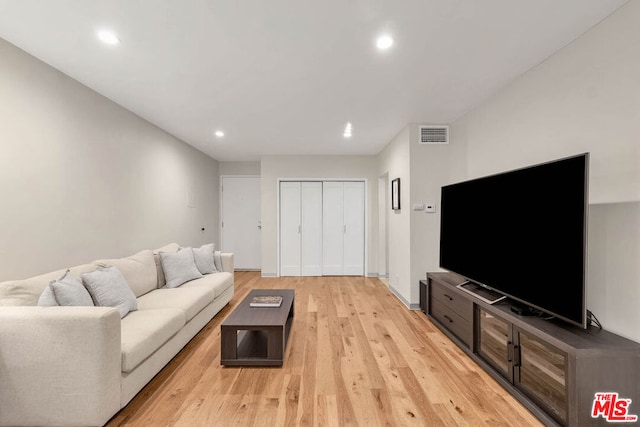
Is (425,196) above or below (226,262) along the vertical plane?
above

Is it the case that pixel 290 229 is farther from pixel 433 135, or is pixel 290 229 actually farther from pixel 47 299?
pixel 47 299

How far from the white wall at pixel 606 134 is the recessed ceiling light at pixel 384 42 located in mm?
1317

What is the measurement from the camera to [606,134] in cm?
183

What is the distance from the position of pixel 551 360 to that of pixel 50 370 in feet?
9.64

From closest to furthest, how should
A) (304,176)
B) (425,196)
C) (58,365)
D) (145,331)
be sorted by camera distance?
Result: 1. (58,365)
2. (145,331)
3. (425,196)
4. (304,176)

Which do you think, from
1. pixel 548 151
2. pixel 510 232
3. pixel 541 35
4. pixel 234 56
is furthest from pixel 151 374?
pixel 541 35

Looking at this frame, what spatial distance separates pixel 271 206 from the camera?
5742 mm

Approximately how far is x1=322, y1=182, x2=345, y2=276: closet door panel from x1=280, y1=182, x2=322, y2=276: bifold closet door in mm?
104

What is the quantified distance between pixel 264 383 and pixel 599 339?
2.17 meters

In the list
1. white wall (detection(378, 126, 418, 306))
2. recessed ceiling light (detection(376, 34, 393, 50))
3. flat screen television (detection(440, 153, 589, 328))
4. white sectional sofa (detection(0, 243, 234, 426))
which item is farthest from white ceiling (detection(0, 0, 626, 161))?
white sectional sofa (detection(0, 243, 234, 426))

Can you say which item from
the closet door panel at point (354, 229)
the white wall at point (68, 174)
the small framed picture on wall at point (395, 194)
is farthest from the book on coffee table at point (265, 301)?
the closet door panel at point (354, 229)

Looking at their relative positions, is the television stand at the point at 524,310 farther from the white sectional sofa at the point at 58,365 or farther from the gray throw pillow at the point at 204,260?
the gray throw pillow at the point at 204,260

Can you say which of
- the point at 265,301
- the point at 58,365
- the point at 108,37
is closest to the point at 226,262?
the point at 265,301

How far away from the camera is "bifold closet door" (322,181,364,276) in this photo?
579 cm
